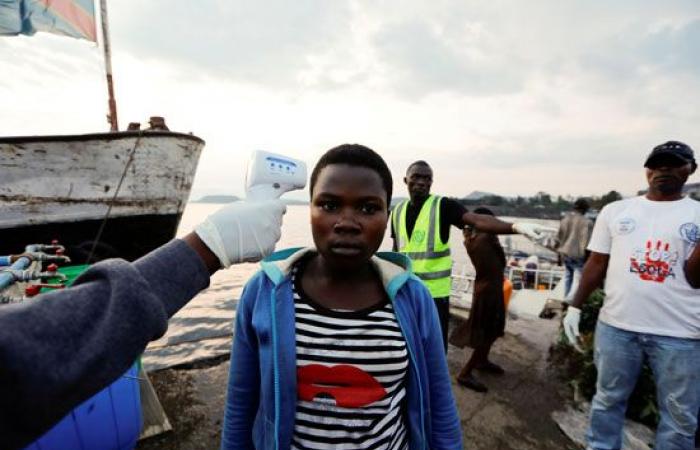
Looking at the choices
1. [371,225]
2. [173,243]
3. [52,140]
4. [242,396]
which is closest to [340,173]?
[371,225]

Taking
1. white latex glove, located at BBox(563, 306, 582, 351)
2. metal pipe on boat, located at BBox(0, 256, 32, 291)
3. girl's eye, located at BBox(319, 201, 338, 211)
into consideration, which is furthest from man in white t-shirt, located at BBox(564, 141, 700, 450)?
metal pipe on boat, located at BBox(0, 256, 32, 291)

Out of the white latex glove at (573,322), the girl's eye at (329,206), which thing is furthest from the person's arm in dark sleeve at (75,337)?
the white latex glove at (573,322)

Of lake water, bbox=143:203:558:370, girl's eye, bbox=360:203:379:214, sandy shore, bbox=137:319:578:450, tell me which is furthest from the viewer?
lake water, bbox=143:203:558:370

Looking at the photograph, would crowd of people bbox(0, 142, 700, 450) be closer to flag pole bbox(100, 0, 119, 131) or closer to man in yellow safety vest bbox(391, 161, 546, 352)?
man in yellow safety vest bbox(391, 161, 546, 352)

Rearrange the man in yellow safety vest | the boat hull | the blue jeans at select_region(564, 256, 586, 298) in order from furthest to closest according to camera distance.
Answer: the blue jeans at select_region(564, 256, 586, 298) → the boat hull → the man in yellow safety vest

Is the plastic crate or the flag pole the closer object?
the plastic crate

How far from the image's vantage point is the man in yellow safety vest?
3213 millimetres

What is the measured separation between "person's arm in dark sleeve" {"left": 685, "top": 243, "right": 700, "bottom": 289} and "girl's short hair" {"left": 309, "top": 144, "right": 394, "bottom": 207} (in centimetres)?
228

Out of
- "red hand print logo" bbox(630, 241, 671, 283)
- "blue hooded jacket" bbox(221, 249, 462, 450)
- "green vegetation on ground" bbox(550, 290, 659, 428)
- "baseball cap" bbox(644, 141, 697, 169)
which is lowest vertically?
"green vegetation on ground" bbox(550, 290, 659, 428)

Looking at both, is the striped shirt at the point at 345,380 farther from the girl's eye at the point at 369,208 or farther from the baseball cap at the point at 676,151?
the baseball cap at the point at 676,151

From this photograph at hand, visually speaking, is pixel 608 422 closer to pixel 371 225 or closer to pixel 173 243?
pixel 371 225

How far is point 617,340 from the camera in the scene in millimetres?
2512

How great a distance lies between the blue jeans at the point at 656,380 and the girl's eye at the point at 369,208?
2.37m

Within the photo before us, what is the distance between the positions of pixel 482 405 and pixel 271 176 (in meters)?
3.36
